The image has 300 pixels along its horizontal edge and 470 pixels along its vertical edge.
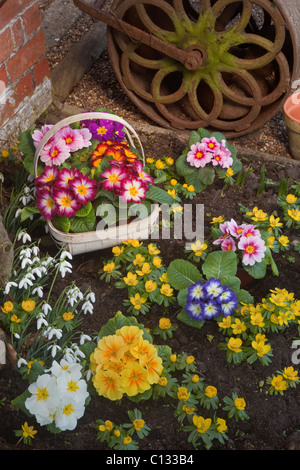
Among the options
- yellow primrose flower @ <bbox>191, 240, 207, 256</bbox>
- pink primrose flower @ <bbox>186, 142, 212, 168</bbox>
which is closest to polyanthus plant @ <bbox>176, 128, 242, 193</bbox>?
pink primrose flower @ <bbox>186, 142, 212, 168</bbox>

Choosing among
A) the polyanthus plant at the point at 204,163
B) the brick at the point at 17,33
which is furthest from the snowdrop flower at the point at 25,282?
the brick at the point at 17,33

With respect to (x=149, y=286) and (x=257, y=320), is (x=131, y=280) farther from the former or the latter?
(x=257, y=320)

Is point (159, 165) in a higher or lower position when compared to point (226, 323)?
higher

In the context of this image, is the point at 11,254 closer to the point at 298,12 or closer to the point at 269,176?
the point at 269,176

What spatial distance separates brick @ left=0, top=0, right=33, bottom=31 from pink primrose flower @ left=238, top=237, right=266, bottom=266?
1.65 metres

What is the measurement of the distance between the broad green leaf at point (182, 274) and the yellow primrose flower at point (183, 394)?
0.50 metres

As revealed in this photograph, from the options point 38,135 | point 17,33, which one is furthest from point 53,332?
point 17,33

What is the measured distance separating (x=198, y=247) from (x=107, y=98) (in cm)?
165

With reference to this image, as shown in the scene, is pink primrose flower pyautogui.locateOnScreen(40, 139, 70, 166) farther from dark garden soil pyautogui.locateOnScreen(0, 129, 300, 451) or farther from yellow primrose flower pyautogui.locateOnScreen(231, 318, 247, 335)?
yellow primrose flower pyautogui.locateOnScreen(231, 318, 247, 335)

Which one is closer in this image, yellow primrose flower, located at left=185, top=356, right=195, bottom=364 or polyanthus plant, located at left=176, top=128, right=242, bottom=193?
yellow primrose flower, located at left=185, top=356, right=195, bottom=364

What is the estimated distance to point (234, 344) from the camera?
2.11 meters

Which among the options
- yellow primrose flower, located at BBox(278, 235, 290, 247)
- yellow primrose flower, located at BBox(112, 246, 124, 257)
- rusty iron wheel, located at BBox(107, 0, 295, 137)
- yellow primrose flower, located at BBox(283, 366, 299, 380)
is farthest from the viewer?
rusty iron wheel, located at BBox(107, 0, 295, 137)

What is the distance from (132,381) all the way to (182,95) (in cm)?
200

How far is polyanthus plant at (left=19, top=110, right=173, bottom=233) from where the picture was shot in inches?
91.9
